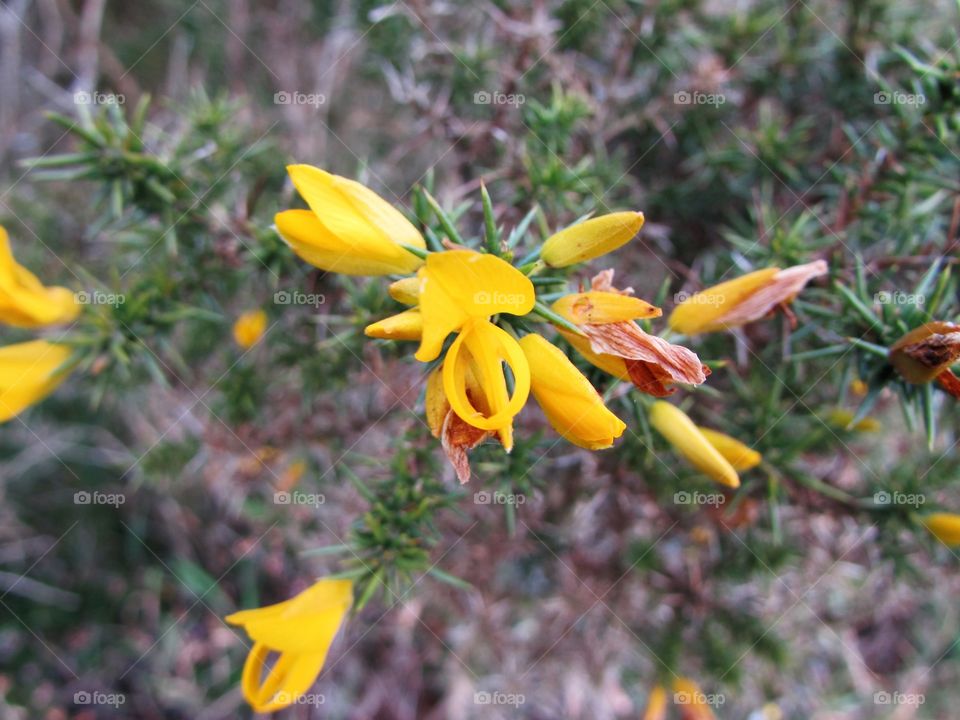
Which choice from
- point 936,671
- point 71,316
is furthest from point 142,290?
point 936,671

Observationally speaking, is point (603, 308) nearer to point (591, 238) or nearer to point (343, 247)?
point (591, 238)

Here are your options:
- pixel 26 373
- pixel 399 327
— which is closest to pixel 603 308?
pixel 399 327

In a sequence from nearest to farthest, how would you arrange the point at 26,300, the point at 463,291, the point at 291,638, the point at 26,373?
the point at 463,291 → the point at 291,638 → the point at 26,300 → the point at 26,373

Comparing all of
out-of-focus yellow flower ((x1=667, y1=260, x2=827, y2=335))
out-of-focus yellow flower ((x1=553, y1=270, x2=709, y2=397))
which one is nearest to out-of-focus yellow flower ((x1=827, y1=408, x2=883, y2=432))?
out-of-focus yellow flower ((x1=667, y1=260, x2=827, y2=335))

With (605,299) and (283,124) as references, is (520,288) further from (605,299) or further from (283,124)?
(283,124)

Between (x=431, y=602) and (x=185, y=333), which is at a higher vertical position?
(x=185, y=333)

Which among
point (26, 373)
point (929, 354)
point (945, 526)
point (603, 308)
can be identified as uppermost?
point (603, 308)

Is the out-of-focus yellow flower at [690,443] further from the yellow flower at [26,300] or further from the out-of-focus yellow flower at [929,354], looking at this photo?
the yellow flower at [26,300]
